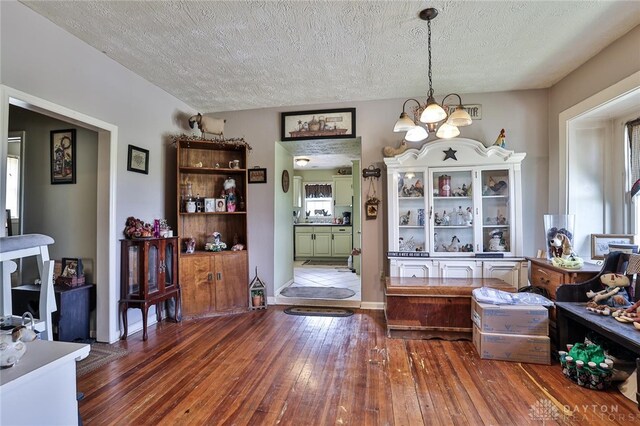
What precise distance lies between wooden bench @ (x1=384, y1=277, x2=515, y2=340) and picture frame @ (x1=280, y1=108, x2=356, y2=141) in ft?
6.84

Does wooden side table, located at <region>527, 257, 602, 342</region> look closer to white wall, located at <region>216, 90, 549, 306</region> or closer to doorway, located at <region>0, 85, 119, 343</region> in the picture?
white wall, located at <region>216, 90, 549, 306</region>

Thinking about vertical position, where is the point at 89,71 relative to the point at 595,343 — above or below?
above

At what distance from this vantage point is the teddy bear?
2176 mm

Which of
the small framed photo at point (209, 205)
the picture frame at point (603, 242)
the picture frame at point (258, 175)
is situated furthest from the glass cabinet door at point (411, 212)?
the small framed photo at point (209, 205)

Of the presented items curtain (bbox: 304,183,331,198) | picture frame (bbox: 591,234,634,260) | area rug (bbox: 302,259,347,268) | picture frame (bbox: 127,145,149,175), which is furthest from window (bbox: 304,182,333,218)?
picture frame (bbox: 591,234,634,260)

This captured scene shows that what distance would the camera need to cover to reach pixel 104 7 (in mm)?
2123

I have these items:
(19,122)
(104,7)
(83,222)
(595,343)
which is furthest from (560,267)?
(19,122)

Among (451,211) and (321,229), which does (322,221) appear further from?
(451,211)

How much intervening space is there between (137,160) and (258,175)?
145 centimetres

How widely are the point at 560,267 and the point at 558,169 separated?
128 centimetres

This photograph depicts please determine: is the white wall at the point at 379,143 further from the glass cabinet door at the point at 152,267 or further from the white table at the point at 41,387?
the white table at the point at 41,387

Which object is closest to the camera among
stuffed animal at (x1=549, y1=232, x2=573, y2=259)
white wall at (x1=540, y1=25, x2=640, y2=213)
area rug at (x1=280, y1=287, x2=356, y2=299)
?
white wall at (x1=540, y1=25, x2=640, y2=213)

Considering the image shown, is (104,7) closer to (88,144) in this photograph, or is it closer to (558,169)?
(88,144)

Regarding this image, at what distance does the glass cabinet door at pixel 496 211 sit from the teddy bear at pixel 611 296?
107cm
